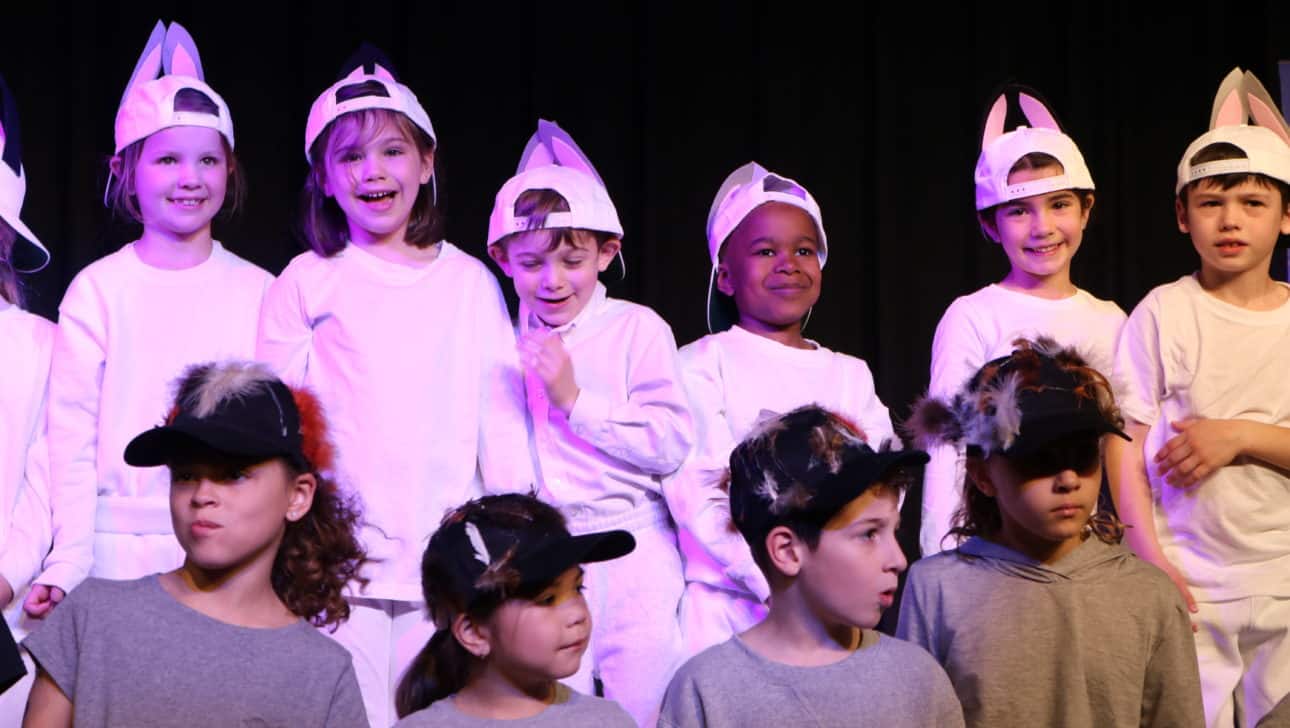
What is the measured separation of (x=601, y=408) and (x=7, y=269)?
5.13 feet

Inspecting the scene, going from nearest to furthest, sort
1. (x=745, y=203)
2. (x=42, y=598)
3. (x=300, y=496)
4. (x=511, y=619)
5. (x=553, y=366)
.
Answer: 1. (x=511, y=619)
2. (x=300, y=496)
3. (x=42, y=598)
4. (x=553, y=366)
5. (x=745, y=203)

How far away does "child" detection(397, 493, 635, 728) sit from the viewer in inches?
99.3

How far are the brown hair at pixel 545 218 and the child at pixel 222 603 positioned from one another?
41.0 inches

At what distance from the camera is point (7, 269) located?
3.83 m

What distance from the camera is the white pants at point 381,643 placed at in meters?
3.40

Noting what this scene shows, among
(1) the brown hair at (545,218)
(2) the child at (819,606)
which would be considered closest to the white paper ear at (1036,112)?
(1) the brown hair at (545,218)

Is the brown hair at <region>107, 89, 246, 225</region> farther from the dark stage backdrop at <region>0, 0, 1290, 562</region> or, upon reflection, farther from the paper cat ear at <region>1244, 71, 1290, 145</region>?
the paper cat ear at <region>1244, 71, 1290, 145</region>

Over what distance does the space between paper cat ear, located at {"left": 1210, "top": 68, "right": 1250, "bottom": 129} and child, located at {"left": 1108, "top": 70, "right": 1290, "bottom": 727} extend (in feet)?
0.48

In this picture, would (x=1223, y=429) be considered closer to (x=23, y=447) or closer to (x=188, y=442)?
(x=188, y=442)

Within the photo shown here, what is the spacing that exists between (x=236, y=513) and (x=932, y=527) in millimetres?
1947

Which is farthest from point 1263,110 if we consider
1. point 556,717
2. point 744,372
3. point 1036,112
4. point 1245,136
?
point 556,717

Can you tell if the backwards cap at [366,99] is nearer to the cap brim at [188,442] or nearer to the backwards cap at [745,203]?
the backwards cap at [745,203]

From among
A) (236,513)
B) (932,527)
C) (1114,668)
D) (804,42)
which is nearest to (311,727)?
(236,513)

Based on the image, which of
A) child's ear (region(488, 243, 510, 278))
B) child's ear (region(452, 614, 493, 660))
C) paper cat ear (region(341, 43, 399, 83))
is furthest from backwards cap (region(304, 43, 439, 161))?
child's ear (region(452, 614, 493, 660))
